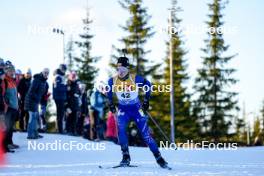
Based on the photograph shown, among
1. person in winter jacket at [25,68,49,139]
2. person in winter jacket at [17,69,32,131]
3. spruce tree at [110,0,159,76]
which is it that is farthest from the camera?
spruce tree at [110,0,159,76]

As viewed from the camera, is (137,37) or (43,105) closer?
(43,105)

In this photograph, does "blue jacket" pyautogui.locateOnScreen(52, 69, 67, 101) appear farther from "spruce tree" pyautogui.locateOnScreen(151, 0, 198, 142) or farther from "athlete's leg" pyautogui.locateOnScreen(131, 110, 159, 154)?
"spruce tree" pyautogui.locateOnScreen(151, 0, 198, 142)

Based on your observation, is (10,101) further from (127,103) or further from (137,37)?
(137,37)

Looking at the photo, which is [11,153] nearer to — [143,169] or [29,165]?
[29,165]

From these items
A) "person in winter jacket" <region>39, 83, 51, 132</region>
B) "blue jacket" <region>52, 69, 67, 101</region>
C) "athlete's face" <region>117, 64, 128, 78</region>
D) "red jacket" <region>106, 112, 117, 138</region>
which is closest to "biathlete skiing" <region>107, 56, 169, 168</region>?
"athlete's face" <region>117, 64, 128, 78</region>

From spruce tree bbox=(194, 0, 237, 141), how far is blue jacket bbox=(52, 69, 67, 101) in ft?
80.3

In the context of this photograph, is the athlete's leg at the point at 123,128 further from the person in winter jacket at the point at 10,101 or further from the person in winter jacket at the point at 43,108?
the person in winter jacket at the point at 43,108

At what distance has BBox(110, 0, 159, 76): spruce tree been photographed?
1557 inches

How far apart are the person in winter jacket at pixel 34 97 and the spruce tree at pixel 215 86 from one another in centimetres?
2646

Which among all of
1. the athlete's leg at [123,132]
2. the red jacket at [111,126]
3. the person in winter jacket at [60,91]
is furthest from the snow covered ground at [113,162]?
the red jacket at [111,126]

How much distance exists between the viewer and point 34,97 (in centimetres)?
1377

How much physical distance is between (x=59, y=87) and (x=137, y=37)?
2490 centimetres

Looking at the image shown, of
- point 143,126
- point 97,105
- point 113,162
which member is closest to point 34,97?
point 113,162

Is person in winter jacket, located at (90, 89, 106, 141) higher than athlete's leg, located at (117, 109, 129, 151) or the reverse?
higher
